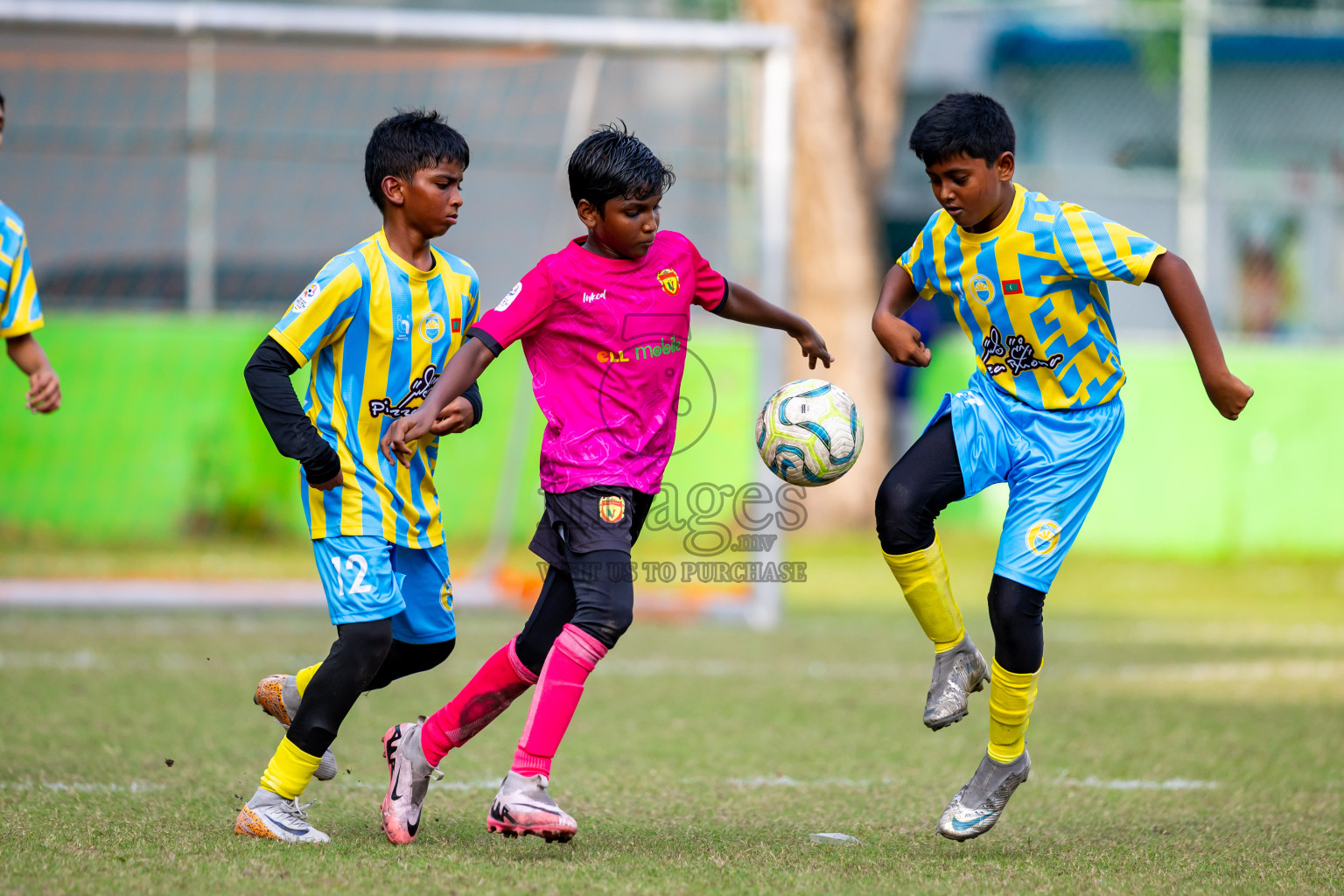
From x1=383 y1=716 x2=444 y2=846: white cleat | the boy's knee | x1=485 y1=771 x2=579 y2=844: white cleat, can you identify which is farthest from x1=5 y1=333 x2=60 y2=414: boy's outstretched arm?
the boy's knee

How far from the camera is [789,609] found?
9.43m

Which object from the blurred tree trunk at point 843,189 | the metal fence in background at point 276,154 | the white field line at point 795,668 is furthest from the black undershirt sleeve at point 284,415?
the blurred tree trunk at point 843,189

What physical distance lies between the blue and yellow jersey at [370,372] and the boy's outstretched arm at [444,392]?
0.31 ft

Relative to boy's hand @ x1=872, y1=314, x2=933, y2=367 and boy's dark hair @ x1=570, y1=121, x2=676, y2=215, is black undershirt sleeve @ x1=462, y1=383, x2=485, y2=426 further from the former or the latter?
boy's hand @ x1=872, y1=314, x2=933, y2=367

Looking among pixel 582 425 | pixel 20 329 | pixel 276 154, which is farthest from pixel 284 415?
pixel 276 154

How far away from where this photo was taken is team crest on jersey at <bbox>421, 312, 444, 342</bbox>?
12.7ft

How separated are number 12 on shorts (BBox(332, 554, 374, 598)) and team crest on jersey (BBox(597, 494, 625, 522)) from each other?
0.60 metres

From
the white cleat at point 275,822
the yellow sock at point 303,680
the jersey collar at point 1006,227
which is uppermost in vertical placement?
the jersey collar at point 1006,227

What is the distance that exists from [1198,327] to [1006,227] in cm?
56

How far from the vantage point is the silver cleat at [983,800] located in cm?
383

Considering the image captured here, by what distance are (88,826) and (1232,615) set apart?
765 cm

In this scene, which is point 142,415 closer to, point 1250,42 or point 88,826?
point 88,826

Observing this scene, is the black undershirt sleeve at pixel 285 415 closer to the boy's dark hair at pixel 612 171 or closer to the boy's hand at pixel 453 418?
the boy's hand at pixel 453 418

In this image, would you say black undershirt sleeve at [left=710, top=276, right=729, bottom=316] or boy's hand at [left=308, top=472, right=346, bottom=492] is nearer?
boy's hand at [left=308, top=472, right=346, bottom=492]
